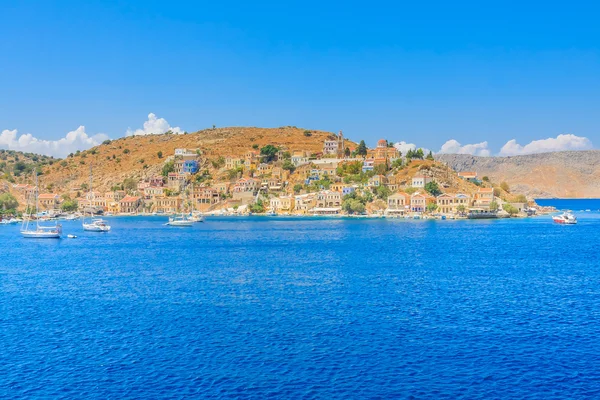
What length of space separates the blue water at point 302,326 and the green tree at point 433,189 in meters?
74.4

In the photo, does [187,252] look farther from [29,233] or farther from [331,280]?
[29,233]

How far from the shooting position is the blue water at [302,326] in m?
21.2

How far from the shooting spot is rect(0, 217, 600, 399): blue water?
2123cm

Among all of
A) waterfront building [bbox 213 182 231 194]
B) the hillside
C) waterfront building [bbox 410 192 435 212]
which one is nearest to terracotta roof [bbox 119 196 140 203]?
the hillside

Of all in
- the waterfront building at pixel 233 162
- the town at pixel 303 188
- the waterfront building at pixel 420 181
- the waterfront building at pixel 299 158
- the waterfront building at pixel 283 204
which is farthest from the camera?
the waterfront building at pixel 233 162

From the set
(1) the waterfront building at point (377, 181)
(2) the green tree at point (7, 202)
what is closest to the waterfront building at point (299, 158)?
(1) the waterfront building at point (377, 181)

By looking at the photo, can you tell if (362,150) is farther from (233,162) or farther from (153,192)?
(153,192)

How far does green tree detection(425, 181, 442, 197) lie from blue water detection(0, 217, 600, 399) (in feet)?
244

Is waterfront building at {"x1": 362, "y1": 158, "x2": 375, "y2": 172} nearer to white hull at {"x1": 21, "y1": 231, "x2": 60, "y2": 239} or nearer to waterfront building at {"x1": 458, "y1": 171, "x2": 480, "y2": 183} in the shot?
waterfront building at {"x1": 458, "y1": 171, "x2": 480, "y2": 183}

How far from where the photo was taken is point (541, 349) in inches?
978

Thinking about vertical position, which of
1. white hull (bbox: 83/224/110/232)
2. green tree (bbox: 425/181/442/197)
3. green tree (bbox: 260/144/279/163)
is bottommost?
white hull (bbox: 83/224/110/232)

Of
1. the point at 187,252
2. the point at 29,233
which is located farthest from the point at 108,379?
the point at 29,233

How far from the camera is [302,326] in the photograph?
2862 cm

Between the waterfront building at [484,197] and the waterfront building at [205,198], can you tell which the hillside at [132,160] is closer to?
the waterfront building at [205,198]
